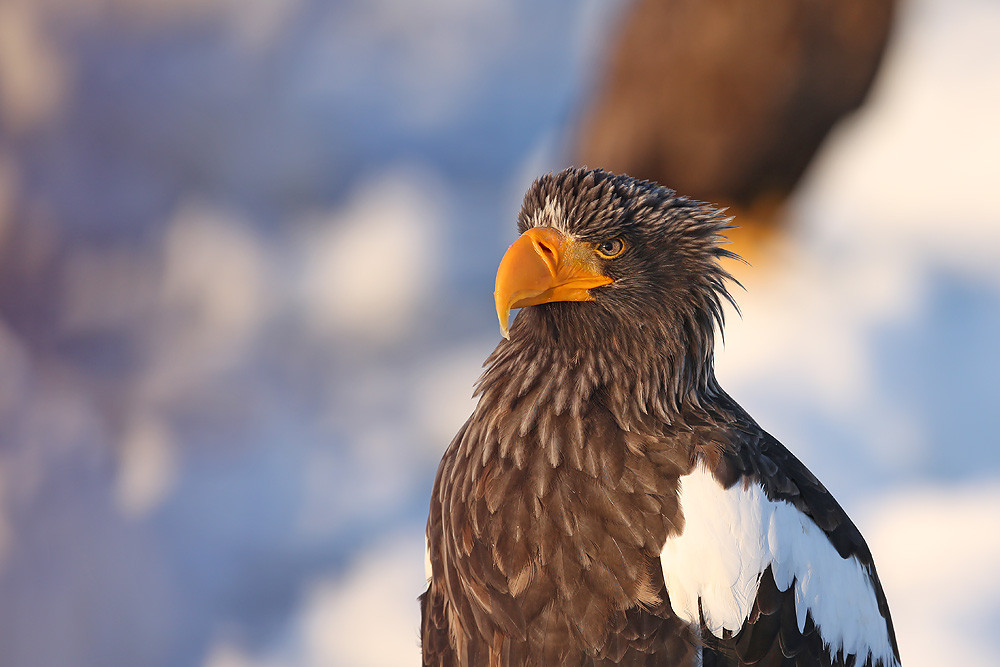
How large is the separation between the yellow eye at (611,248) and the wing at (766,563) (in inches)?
14.9

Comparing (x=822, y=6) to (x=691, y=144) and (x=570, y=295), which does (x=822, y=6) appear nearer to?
(x=691, y=144)

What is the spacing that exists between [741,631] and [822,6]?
9.43 ft

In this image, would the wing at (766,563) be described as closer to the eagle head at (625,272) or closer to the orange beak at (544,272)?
the eagle head at (625,272)

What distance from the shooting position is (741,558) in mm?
1210

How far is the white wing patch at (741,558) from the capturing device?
1.17m

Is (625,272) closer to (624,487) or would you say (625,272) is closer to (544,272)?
(544,272)

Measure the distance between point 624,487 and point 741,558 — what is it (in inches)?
8.9

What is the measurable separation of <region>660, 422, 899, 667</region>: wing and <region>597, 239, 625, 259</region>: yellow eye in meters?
0.38

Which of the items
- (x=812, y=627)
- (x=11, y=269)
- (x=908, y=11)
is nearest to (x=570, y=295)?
(x=812, y=627)

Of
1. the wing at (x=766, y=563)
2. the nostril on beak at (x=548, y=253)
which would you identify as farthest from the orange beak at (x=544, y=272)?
the wing at (x=766, y=563)

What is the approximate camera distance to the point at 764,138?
330 centimetres

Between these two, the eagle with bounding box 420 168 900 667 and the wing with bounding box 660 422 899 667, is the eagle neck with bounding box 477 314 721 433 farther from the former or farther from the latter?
the wing with bounding box 660 422 899 667

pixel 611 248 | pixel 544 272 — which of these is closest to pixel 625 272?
pixel 611 248

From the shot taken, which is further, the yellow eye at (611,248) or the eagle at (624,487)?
the yellow eye at (611,248)
